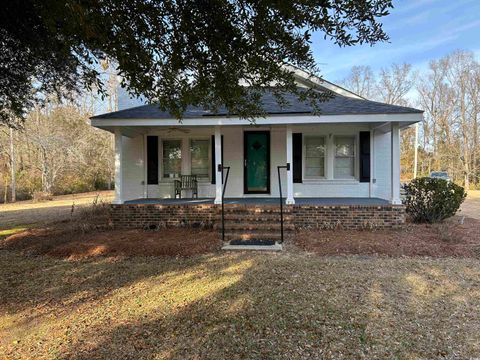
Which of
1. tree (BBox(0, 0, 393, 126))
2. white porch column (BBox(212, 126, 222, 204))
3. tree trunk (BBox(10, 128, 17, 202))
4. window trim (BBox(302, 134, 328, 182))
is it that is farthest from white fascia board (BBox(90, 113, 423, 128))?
tree trunk (BBox(10, 128, 17, 202))

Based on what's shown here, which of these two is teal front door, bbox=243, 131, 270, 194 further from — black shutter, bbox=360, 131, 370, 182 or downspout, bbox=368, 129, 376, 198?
downspout, bbox=368, 129, 376, 198

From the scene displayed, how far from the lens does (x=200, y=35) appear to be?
3.75 meters

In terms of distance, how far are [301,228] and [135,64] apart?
587cm

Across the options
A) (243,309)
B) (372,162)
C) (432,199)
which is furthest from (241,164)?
(243,309)

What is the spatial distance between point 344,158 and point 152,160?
6059 millimetres

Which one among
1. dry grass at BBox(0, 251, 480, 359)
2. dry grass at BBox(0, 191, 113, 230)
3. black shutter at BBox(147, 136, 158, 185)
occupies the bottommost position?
dry grass at BBox(0, 251, 480, 359)

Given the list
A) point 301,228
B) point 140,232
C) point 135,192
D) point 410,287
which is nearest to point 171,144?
point 135,192

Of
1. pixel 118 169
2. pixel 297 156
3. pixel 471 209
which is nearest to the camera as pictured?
pixel 118 169

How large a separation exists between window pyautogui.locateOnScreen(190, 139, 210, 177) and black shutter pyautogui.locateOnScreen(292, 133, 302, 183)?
2.77 m

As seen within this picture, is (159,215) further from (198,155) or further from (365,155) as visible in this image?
(365,155)

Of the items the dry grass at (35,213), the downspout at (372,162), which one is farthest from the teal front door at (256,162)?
the dry grass at (35,213)

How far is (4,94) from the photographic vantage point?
6395 millimetres

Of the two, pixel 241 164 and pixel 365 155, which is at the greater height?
pixel 365 155

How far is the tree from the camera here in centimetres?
313
